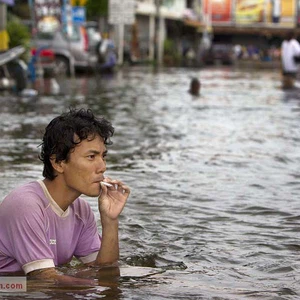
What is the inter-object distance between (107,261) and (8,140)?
24.3ft

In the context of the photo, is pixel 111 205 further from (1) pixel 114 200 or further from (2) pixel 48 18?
(2) pixel 48 18

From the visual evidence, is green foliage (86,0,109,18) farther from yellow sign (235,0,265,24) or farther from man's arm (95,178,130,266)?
yellow sign (235,0,265,24)

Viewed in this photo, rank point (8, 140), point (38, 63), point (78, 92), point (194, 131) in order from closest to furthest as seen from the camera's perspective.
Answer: point (8, 140), point (194, 131), point (78, 92), point (38, 63)

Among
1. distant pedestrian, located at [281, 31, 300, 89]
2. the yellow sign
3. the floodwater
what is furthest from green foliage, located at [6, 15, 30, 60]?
the yellow sign

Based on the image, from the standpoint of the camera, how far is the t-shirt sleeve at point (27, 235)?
14.5ft

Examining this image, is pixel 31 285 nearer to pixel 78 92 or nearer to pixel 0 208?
pixel 0 208

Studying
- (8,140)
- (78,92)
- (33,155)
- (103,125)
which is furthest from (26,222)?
(78,92)

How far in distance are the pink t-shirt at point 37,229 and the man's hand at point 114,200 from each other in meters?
0.14

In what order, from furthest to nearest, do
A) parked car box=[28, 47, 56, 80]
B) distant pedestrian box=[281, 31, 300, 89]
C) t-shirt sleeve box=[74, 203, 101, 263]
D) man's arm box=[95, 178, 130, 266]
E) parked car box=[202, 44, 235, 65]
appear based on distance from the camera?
parked car box=[202, 44, 235, 65], parked car box=[28, 47, 56, 80], distant pedestrian box=[281, 31, 300, 89], t-shirt sleeve box=[74, 203, 101, 263], man's arm box=[95, 178, 130, 266]

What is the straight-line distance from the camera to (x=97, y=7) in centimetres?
5075

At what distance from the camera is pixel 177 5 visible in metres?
81.5

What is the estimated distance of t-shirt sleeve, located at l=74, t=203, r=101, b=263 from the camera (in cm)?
490

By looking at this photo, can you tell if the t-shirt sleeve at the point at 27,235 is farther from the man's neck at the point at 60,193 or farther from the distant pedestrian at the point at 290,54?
the distant pedestrian at the point at 290,54

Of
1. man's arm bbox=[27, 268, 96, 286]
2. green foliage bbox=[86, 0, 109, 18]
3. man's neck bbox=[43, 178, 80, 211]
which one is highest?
green foliage bbox=[86, 0, 109, 18]
